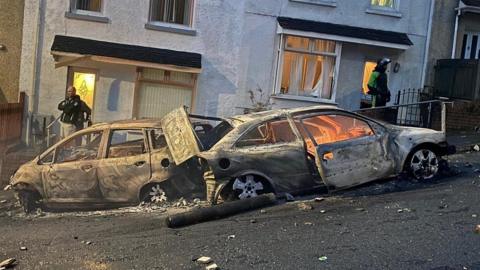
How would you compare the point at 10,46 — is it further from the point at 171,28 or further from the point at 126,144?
the point at 126,144

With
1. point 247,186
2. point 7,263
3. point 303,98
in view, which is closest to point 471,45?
point 303,98

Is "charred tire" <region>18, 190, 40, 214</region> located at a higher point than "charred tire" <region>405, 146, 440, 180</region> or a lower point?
lower

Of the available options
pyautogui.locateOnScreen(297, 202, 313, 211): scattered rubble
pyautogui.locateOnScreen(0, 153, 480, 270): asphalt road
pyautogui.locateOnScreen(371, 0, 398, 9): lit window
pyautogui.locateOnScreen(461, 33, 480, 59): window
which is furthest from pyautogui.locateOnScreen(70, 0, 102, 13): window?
pyautogui.locateOnScreen(461, 33, 480, 59): window

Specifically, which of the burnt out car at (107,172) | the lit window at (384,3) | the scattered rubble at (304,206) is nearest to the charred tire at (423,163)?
the scattered rubble at (304,206)

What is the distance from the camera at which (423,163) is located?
30.9ft

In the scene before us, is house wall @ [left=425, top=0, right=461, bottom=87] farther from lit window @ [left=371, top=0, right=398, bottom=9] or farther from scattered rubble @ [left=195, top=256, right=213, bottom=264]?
scattered rubble @ [left=195, top=256, right=213, bottom=264]

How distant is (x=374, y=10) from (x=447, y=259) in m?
11.0

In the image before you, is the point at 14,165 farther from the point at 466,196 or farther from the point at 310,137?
the point at 466,196

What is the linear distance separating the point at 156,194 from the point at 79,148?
1.65 m

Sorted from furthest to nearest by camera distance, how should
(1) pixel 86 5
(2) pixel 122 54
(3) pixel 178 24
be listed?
(3) pixel 178 24, (1) pixel 86 5, (2) pixel 122 54

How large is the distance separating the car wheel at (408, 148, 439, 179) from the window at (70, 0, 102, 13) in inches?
352

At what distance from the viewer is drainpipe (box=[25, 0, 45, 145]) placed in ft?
46.7

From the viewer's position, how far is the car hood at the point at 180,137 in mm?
8469

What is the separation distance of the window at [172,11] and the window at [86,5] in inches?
51.9
